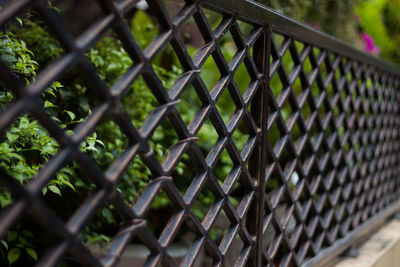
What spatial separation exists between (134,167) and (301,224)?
31.9 inches

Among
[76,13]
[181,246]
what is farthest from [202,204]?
[76,13]

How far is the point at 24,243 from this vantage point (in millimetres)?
1424

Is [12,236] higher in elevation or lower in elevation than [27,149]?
lower

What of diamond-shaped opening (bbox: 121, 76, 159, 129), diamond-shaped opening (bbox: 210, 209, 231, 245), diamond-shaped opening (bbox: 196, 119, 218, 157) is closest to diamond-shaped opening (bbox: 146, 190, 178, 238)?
diamond-shaped opening (bbox: 210, 209, 231, 245)

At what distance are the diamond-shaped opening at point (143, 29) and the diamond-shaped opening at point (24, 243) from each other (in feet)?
4.06

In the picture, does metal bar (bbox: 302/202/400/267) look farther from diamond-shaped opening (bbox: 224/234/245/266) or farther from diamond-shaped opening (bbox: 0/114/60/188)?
diamond-shaped opening (bbox: 0/114/60/188)

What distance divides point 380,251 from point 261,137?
1311mm

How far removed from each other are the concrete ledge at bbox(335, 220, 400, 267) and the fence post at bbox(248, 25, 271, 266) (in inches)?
33.4

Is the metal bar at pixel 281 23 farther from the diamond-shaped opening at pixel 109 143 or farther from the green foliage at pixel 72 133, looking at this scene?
the diamond-shaped opening at pixel 109 143

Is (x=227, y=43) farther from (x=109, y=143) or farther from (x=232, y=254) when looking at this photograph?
(x=232, y=254)

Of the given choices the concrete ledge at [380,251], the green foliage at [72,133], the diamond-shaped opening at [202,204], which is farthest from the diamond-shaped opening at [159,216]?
the concrete ledge at [380,251]

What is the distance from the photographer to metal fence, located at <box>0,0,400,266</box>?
0.75 meters

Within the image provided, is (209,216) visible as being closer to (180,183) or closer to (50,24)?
(50,24)

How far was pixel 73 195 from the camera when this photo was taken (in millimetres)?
1782
